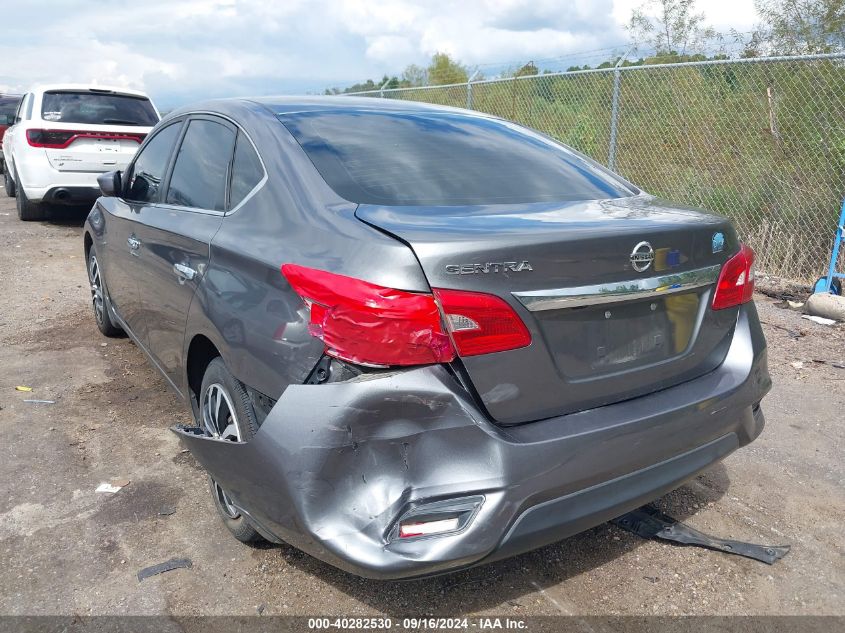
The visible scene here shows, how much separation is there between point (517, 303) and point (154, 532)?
186 centimetres

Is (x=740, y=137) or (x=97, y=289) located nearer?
(x=97, y=289)

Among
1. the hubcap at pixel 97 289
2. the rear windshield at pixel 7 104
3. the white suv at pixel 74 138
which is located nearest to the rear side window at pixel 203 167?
the hubcap at pixel 97 289

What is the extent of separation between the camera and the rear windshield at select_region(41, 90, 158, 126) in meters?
9.45

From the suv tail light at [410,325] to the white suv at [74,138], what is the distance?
28.1 feet

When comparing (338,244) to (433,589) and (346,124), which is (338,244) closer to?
(346,124)

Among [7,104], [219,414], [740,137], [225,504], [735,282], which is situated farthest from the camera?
[7,104]

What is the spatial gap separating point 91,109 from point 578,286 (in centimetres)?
931

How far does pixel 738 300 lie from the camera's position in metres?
2.59

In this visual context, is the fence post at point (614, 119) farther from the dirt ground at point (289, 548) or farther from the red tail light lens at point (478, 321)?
the red tail light lens at point (478, 321)

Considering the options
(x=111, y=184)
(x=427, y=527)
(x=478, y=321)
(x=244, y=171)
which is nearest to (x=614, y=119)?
(x=111, y=184)

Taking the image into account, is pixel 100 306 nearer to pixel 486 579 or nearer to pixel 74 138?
pixel 486 579

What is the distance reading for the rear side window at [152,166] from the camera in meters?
3.69

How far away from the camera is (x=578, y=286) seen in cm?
208

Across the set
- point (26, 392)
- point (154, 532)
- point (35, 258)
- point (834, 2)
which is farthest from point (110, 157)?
point (834, 2)
